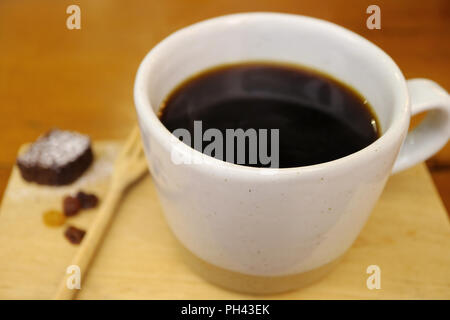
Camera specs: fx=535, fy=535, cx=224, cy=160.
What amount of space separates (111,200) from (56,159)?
133 millimetres

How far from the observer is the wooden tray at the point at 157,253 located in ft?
2.48

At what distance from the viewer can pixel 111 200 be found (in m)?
0.85

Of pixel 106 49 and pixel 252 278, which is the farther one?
pixel 106 49

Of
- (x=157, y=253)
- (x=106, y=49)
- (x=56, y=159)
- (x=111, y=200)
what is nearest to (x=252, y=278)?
(x=157, y=253)

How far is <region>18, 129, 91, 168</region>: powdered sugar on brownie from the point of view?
0.89m

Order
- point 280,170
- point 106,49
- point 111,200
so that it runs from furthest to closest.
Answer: point 106,49 < point 111,200 < point 280,170

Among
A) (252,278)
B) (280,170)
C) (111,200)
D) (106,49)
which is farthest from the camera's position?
(106,49)

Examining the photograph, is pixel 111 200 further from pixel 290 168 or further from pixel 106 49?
pixel 106 49

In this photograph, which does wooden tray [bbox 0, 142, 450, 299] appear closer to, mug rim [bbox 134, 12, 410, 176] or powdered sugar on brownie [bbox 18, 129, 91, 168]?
powdered sugar on brownie [bbox 18, 129, 91, 168]

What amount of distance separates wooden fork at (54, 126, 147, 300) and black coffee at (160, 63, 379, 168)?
0.18 meters

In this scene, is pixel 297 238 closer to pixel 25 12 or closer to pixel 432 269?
pixel 432 269

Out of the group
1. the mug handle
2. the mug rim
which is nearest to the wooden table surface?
the mug handle

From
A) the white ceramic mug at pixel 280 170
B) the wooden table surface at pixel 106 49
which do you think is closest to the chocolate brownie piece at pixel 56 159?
the wooden table surface at pixel 106 49

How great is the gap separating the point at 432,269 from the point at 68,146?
0.62m
